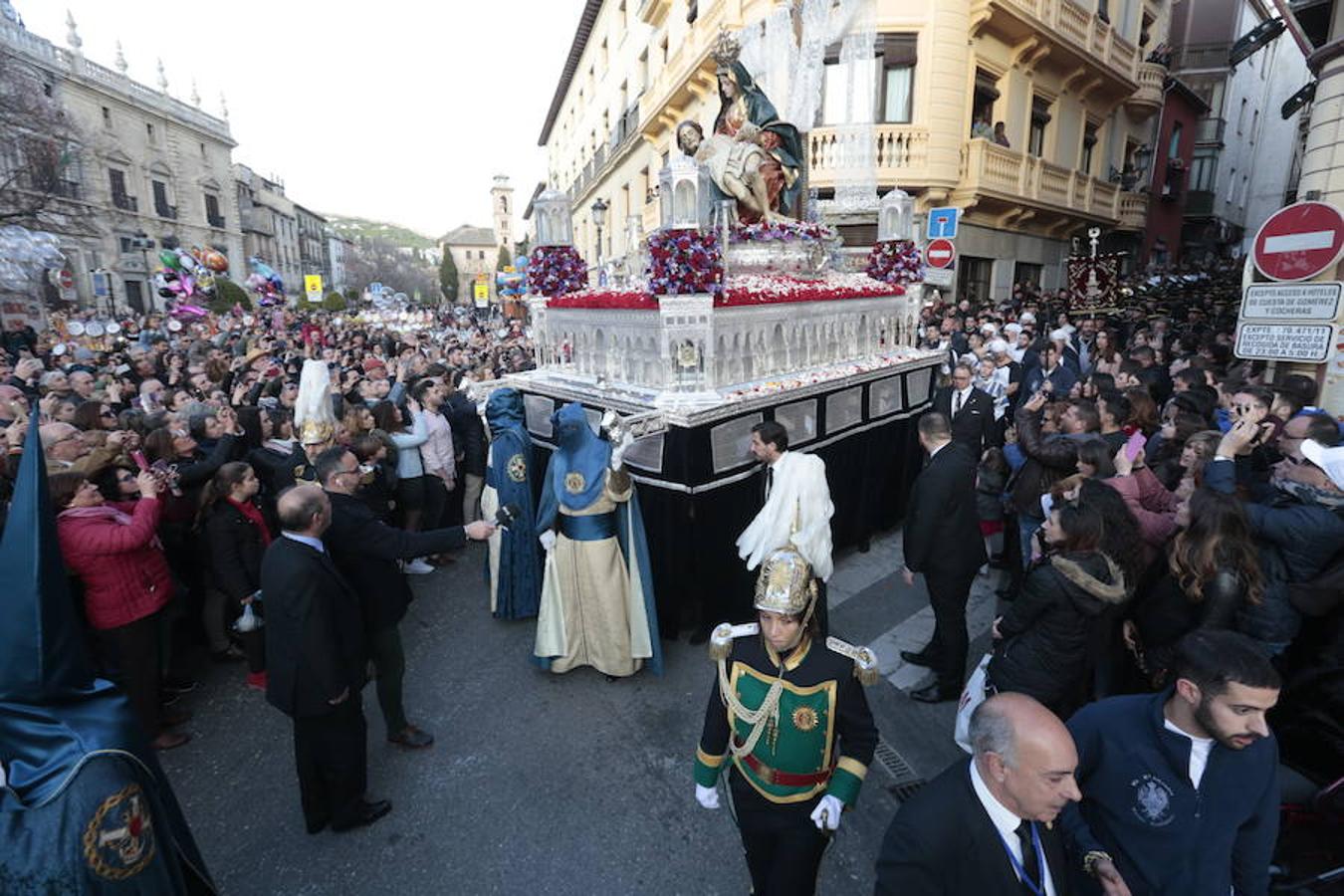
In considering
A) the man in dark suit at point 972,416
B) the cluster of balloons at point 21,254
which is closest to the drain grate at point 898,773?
the man in dark suit at point 972,416

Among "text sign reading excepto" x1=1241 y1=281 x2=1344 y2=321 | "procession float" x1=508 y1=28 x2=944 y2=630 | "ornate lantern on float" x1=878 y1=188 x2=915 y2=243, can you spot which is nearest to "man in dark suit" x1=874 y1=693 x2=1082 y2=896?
"procession float" x1=508 y1=28 x2=944 y2=630

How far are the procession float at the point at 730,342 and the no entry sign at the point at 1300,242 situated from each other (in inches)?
132

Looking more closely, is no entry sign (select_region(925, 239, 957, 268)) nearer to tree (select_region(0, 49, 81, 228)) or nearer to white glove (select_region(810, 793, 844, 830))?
white glove (select_region(810, 793, 844, 830))

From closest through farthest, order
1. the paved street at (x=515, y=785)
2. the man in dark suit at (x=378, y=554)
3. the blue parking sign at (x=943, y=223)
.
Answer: the paved street at (x=515, y=785) → the man in dark suit at (x=378, y=554) → the blue parking sign at (x=943, y=223)

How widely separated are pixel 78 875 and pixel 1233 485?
5.07m

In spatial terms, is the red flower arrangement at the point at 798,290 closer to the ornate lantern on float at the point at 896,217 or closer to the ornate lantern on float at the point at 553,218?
the ornate lantern on float at the point at 896,217

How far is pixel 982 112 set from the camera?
14922mm

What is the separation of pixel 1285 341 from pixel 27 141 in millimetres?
26827

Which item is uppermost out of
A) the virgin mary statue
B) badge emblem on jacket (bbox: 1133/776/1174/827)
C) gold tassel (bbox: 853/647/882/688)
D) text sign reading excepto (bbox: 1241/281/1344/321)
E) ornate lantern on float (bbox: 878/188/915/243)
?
the virgin mary statue

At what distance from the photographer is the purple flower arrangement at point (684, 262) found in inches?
202

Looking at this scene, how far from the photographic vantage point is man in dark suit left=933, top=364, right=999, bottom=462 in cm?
662

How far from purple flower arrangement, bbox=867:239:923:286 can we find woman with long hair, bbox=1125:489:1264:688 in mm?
5943

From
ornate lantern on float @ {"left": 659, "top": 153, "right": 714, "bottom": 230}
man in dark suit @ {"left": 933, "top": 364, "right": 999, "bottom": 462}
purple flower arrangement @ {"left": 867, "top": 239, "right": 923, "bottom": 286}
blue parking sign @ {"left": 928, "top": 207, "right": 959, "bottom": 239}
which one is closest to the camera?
ornate lantern on float @ {"left": 659, "top": 153, "right": 714, "bottom": 230}

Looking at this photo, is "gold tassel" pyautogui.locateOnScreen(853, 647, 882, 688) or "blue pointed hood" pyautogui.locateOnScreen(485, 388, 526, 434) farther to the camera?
"blue pointed hood" pyautogui.locateOnScreen(485, 388, 526, 434)
